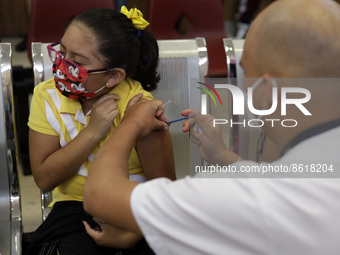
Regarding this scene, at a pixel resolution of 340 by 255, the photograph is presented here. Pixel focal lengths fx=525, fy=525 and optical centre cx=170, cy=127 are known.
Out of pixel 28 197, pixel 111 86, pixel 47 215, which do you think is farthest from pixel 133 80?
pixel 28 197

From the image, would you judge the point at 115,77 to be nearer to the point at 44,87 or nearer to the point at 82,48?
the point at 82,48

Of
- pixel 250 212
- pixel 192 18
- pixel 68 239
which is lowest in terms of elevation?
pixel 68 239

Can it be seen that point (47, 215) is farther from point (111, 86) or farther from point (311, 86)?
point (311, 86)

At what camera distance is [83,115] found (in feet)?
5.98

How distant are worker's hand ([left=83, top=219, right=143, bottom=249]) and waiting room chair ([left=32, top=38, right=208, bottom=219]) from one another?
0.41m

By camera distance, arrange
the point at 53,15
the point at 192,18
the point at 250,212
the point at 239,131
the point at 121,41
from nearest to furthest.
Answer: the point at 250,212 → the point at 121,41 → the point at 239,131 → the point at 53,15 → the point at 192,18

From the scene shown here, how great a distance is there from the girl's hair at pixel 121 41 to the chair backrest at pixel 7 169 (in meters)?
0.34

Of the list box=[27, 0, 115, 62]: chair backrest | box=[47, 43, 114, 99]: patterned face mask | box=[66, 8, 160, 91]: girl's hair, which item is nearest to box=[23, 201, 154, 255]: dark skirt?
box=[47, 43, 114, 99]: patterned face mask

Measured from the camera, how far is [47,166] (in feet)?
5.72

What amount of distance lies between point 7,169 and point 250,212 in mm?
1164

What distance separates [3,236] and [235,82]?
3.43 ft

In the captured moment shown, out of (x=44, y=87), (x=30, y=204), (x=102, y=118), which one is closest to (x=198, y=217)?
(x=102, y=118)

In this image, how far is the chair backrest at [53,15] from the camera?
3254 mm

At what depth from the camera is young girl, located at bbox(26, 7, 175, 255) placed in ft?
5.63
